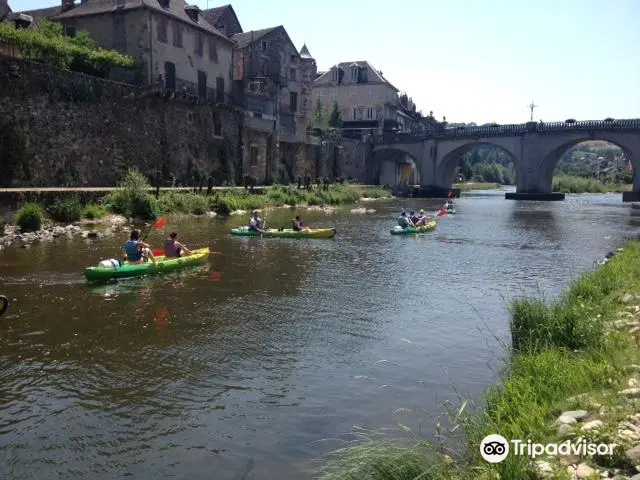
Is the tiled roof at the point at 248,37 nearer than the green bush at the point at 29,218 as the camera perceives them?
No

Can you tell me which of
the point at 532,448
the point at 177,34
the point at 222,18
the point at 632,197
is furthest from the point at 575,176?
the point at 532,448

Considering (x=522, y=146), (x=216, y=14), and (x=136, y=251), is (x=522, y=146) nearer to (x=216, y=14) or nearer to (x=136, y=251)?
(x=216, y=14)

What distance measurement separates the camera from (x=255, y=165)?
152 ft

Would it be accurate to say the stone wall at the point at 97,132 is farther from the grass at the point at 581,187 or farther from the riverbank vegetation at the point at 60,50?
the grass at the point at 581,187

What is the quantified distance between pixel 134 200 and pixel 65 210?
3728 mm

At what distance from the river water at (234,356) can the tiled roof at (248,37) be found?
35771 millimetres

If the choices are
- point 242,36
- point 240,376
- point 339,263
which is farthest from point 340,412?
point 242,36

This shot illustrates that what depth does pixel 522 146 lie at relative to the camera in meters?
59.2

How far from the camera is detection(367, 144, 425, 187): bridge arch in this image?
67500 mm

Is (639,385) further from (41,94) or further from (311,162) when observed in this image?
(311,162)

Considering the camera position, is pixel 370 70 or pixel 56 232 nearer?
pixel 56 232

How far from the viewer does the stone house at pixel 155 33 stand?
119 feet

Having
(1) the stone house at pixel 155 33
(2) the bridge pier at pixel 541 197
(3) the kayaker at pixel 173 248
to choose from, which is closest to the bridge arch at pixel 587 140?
(2) the bridge pier at pixel 541 197

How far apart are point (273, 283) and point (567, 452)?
36.2 ft
